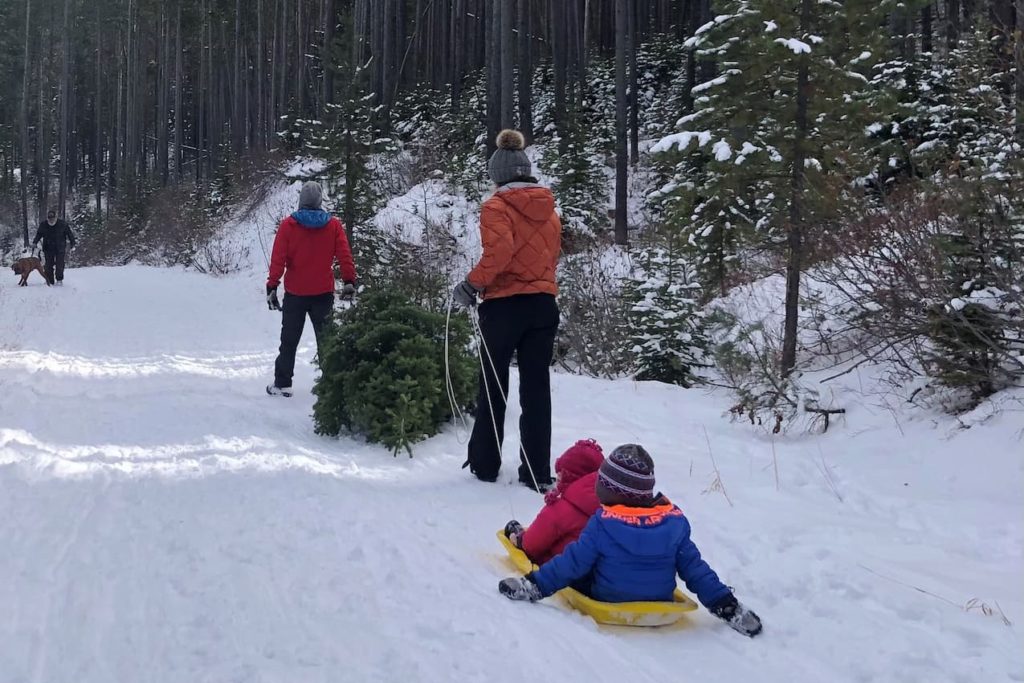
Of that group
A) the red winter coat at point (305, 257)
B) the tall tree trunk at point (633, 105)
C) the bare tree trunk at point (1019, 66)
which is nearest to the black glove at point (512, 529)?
the red winter coat at point (305, 257)

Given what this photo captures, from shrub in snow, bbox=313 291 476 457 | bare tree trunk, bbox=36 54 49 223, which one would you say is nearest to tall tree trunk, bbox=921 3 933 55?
shrub in snow, bbox=313 291 476 457

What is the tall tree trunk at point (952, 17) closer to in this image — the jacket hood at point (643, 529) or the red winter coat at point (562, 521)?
the red winter coat at point (562, 521)

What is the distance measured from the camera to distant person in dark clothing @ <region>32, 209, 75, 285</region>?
68.4 feet

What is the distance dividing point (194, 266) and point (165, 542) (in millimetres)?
26180

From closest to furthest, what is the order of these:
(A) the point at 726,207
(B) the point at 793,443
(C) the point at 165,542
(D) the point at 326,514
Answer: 1. (C) the point at 165,542
2. (D) the point at 326,514
3. (B) the point at 793,443
4. (A) the point at 726,207

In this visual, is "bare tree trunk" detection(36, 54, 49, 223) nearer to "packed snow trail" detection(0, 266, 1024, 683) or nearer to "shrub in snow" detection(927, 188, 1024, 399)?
"packed snow trail" detection(0, 266, 1024, 683)

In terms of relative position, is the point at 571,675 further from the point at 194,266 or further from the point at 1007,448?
the point at 194,266

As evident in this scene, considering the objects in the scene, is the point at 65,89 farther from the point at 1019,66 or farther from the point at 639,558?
the point at 639,558

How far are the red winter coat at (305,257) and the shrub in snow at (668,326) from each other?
373 centimetres

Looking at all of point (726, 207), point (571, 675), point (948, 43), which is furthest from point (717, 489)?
point (948, 43)

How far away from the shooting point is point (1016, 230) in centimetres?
607

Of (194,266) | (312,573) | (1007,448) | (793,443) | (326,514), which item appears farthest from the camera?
(194,266)

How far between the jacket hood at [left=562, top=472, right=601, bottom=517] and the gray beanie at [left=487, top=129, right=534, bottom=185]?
2.22 m

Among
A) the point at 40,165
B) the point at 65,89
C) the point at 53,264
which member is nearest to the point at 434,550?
the point at 53,264
